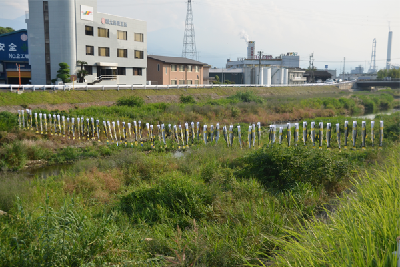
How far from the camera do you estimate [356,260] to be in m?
3.70

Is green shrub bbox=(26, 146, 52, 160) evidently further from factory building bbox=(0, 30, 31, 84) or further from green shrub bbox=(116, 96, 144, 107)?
factory building bbox=(0, 30, 31, 84)

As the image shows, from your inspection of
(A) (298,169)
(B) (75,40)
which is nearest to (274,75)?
(B) (75,40)

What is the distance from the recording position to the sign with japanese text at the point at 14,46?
52719 mm

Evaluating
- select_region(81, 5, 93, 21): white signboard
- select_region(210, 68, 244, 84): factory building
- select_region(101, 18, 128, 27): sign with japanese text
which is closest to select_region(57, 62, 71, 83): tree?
select_region(81, 5, 93, 21): white signboard

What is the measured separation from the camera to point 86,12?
43.1 m

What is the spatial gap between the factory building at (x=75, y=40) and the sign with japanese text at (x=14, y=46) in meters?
12.1

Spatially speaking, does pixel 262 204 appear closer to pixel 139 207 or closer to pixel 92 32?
pixel 139 207

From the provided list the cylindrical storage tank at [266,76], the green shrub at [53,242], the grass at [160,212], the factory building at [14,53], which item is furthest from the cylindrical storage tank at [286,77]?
the green shrub at [53,242]

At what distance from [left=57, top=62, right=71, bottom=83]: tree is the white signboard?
7.50 metres

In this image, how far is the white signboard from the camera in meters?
42.8

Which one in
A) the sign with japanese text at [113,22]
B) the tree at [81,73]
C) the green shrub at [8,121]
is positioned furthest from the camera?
the sign with japanese text at [113,22]

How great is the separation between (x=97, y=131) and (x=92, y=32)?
26.3m

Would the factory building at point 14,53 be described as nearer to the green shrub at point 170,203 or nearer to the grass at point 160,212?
the grass at point 160,212

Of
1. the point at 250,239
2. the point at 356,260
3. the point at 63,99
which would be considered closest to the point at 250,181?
the point at 250,239
